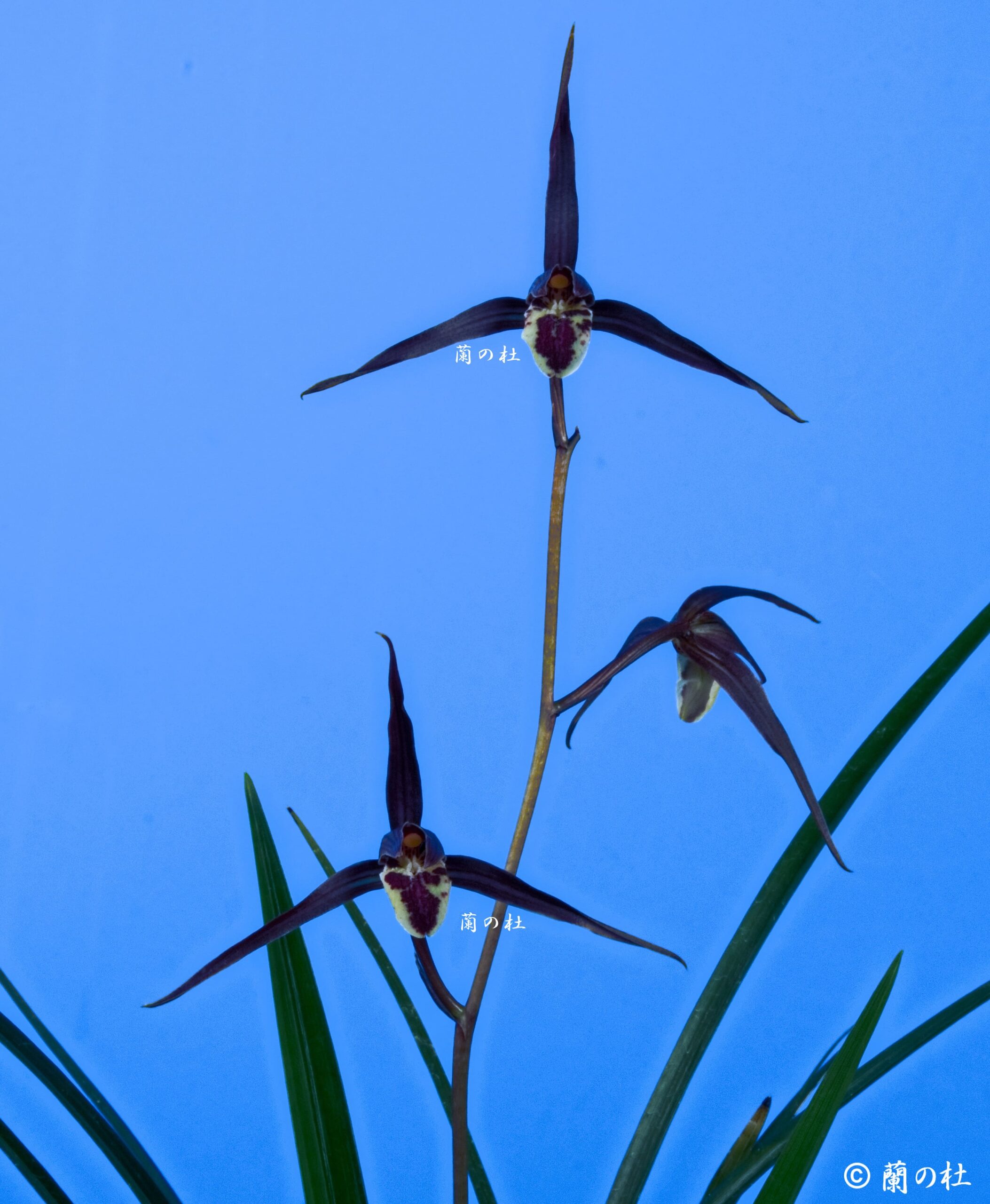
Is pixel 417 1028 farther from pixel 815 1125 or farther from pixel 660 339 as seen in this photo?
pixel 660 339

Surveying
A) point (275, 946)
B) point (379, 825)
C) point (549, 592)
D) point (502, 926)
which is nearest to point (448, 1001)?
point (502, 926)

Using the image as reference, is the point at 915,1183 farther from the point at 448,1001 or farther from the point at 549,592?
the point at 549,592

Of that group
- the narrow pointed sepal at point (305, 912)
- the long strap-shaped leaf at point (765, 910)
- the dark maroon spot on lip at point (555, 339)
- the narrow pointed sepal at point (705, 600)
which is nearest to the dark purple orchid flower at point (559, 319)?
the dark maroon spot on lip at point (555, 339)

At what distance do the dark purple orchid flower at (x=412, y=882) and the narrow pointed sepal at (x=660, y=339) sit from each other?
0.33 m

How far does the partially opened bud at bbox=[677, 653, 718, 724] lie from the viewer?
2.96ft

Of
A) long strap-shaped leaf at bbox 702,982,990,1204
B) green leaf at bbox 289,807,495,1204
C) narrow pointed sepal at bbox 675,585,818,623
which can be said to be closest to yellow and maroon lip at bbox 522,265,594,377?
narrow pointed sepal at bbox 675,585,818,623

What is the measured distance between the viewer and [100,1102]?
1.00m

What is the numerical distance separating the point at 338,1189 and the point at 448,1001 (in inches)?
9.6

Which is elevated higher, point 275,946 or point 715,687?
point 715,687

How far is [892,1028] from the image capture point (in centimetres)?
190

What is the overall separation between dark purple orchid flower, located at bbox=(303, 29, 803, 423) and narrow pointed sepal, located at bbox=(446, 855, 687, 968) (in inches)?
15.6

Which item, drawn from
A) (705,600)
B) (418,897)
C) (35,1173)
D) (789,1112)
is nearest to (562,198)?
(705,600)

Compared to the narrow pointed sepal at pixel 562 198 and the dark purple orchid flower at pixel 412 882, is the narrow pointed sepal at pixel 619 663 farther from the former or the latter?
the narrow pointed sepal at pixel 562 198

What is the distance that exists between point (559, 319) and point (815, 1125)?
647 mm
